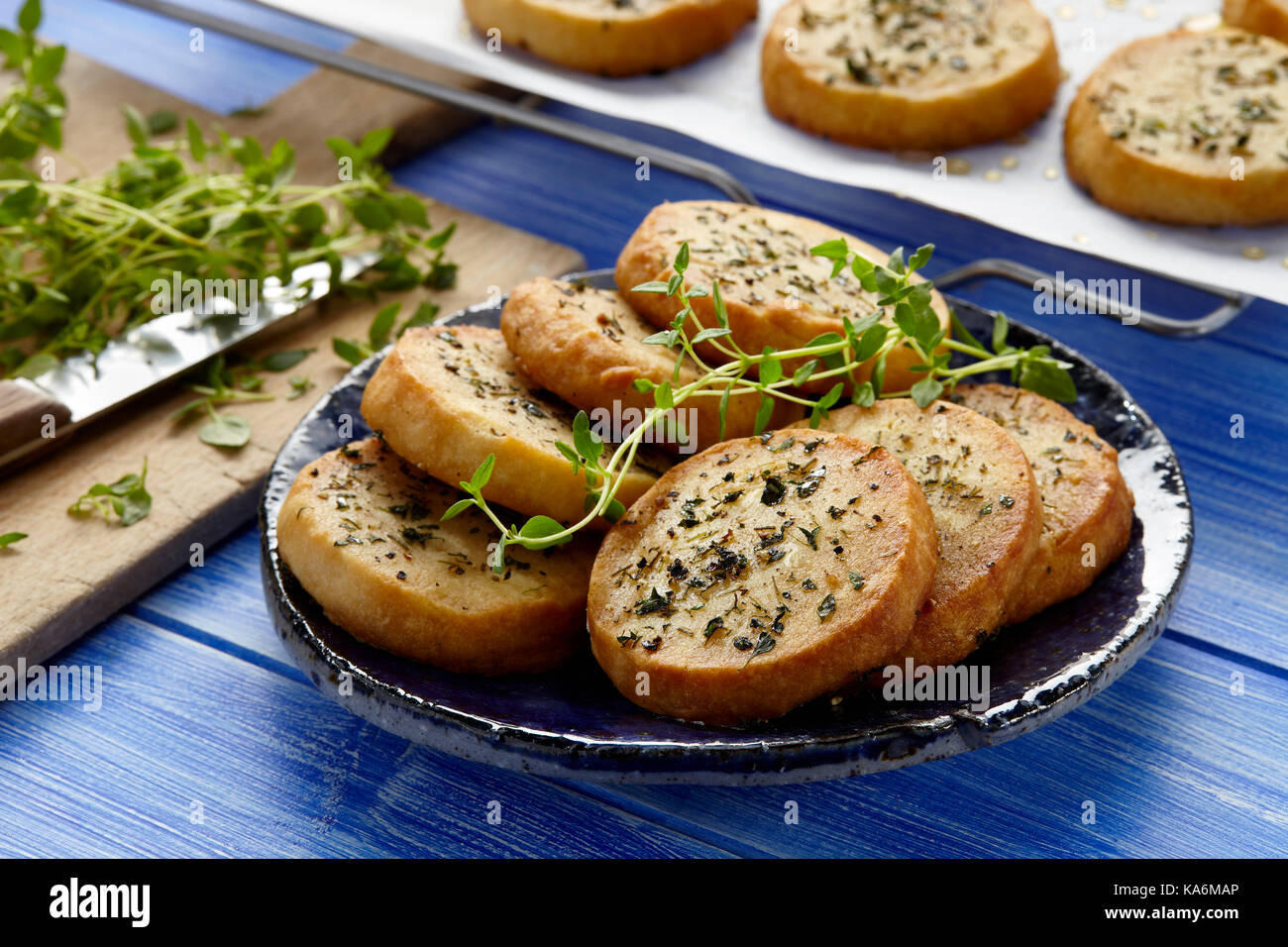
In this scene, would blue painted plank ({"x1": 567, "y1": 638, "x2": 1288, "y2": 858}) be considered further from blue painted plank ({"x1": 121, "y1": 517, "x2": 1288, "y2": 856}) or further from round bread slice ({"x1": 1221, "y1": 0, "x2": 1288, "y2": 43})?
round bread slice ({"x1": 1221, "y1": 0, "x2": 1288, "y2": 43})

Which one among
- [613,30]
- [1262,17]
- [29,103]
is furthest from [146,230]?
[1262,17]

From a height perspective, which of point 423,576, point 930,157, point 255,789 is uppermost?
point 930,157

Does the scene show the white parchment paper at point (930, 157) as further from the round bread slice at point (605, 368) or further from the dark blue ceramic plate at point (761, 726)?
the round bread slice at point (605, 368)

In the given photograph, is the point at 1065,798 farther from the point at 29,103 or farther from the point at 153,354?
the point at 29,103

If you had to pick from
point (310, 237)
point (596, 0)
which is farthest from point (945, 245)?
point (310, 237)

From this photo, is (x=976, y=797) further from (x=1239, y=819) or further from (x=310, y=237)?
(x=310, y=237)

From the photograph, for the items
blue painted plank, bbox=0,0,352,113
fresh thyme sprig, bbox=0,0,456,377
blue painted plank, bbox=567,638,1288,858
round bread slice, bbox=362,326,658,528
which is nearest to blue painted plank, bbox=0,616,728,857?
blue painted plank, bbox=567,638,1288,858
